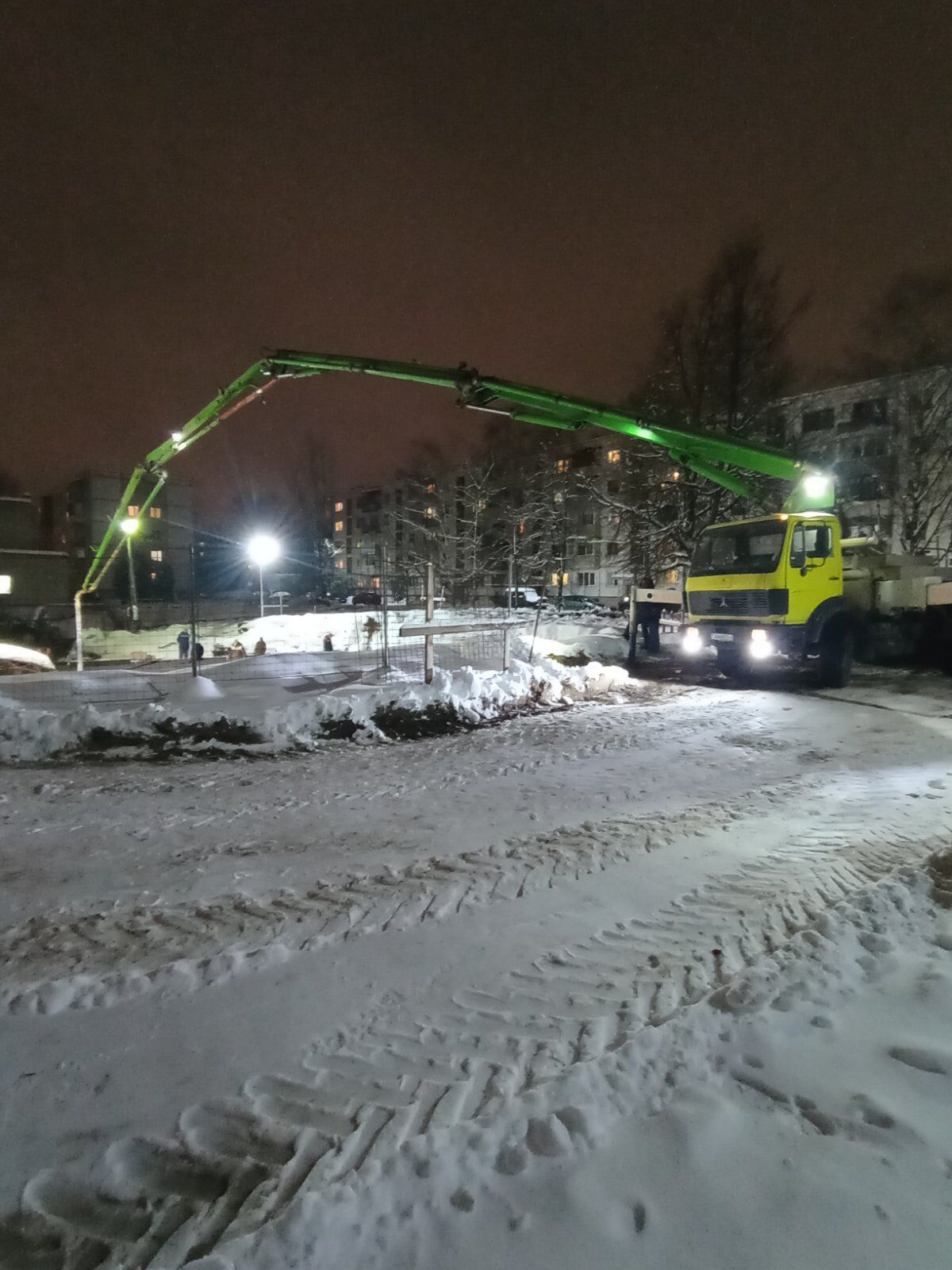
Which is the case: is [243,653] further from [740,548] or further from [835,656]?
[835,656]

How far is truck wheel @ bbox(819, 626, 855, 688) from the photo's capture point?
12.7m

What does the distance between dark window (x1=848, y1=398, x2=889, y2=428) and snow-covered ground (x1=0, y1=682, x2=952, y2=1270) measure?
2821cm

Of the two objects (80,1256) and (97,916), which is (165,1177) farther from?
(97,916)

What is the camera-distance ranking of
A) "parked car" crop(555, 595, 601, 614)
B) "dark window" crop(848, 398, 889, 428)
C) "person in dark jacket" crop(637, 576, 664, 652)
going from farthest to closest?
"parked car" crop(555, 595, 601, 614) < "dark window" crop(848, 398, 889, 428) < "person in dark jacket" crop(637, 576, 664, 652)

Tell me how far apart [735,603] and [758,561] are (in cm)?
92

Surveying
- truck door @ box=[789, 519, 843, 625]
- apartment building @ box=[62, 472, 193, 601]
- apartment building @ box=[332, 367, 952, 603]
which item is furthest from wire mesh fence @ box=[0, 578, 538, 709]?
apartment building @ box=[62, 472, 193, 601]

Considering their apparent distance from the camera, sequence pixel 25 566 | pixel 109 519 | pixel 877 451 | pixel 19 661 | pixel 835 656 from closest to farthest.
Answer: pixel 835 656
pixel 19 661
pixel 877 451
pixel 25 566
pixel 109 519

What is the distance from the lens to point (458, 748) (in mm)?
8523

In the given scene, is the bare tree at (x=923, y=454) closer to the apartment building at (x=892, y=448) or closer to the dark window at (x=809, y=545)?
the apartment building at (x=892, y=448)

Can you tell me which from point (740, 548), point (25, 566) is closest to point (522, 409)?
point (740, 548)

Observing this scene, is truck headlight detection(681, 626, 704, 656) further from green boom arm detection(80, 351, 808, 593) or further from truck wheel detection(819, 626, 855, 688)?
green boom arm detection(80, 351, 808, 593)

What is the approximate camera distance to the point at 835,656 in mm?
12789

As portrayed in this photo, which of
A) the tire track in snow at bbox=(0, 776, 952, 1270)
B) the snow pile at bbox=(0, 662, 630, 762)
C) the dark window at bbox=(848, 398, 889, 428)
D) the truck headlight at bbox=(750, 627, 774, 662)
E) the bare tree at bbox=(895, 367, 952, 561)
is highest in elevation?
the dark window at bbox=(848, 398, 889, 428)

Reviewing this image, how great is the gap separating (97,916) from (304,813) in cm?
206
